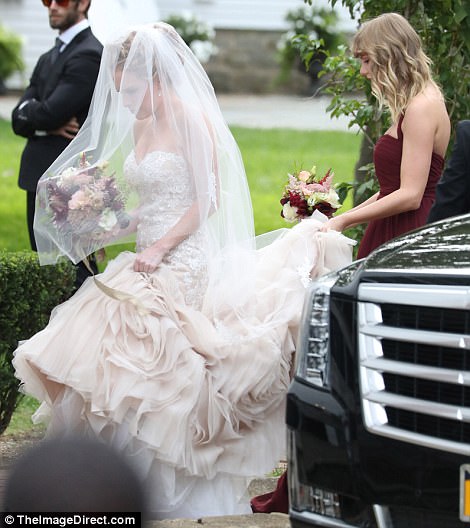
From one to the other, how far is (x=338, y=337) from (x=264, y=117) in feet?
64.0

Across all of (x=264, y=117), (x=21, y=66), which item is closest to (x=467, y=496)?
(x=264, y=117)

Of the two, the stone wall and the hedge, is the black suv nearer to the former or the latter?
the hedge

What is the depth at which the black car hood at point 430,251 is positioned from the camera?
385 centimetres

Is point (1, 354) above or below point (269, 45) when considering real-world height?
above

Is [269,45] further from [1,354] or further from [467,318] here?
[467,318]

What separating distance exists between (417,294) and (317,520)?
80 cm

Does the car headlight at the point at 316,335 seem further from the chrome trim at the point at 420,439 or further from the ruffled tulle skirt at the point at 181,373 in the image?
the ruffled tulle skirt at the point at 181,373

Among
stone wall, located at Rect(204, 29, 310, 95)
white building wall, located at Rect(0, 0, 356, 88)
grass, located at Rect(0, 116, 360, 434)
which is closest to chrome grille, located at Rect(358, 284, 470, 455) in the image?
grass, located at Rect(0, 116, 360, 434)

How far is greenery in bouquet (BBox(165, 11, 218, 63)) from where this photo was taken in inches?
1070

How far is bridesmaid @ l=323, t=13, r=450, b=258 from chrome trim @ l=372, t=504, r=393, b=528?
6.06ft

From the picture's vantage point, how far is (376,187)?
23.2 ft

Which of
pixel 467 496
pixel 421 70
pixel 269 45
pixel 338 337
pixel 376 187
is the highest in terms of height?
pixel 421 70

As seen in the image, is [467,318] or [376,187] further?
[376,187]

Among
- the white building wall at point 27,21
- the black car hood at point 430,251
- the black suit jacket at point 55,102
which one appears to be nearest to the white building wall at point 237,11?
the white building wall at point 27,21
